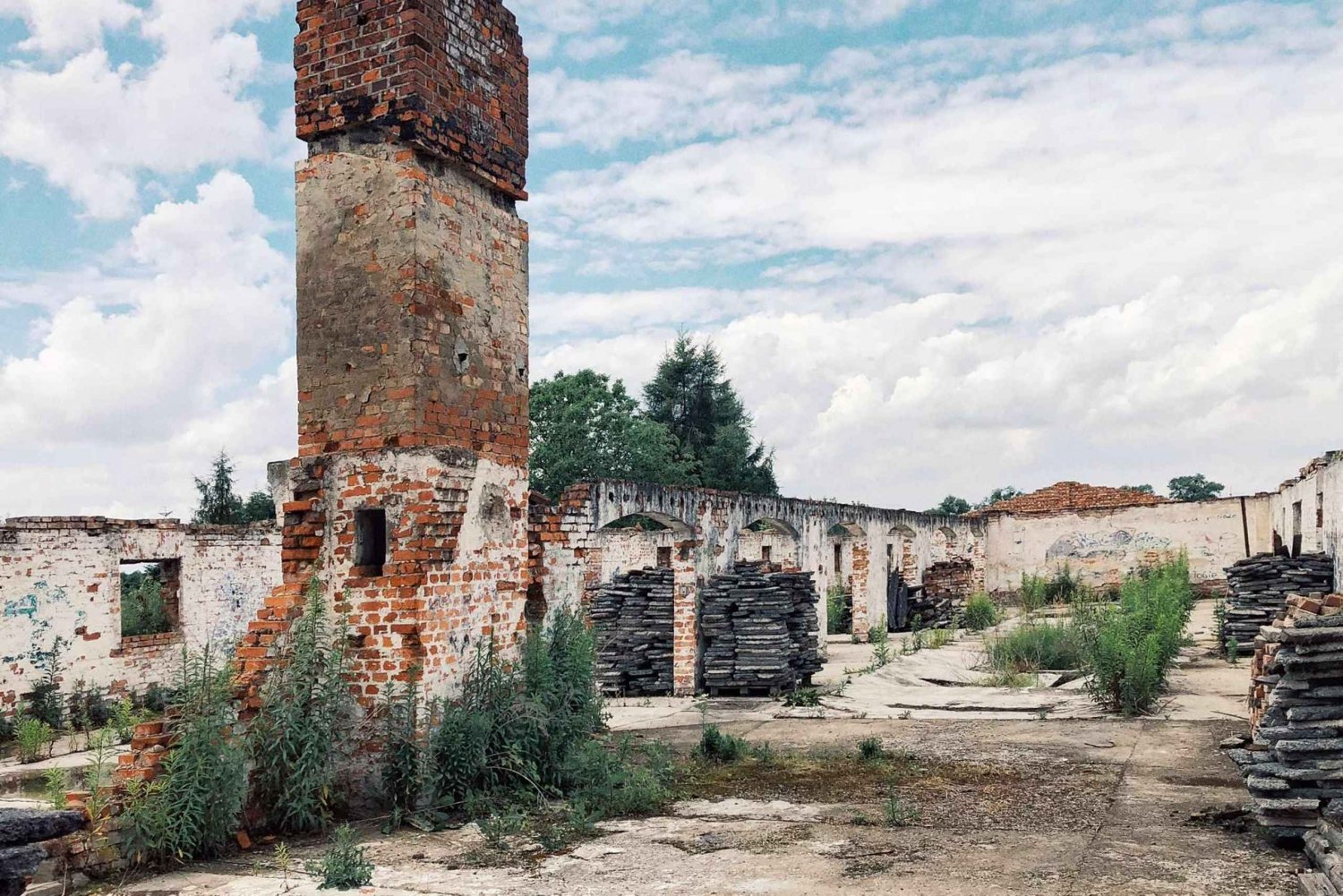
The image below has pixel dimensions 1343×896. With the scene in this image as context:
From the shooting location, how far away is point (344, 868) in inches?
231

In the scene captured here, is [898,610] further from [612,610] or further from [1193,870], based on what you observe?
[1193,870]

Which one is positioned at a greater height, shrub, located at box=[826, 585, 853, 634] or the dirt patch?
shrub, located at box=[826, 585, 853, 634]

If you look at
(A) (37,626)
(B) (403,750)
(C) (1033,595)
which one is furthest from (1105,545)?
(B) (403,750)

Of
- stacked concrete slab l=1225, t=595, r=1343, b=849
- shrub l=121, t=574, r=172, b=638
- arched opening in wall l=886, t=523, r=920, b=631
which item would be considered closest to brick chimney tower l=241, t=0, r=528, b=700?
stacked concrete slab l=1225, t=595, r=1343, b=849

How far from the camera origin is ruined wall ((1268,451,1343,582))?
51.3ft

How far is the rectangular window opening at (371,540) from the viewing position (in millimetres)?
7934

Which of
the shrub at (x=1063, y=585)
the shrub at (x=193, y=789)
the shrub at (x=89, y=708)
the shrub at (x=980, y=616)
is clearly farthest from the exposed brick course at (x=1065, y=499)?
the shrub at (x=193, y=789)

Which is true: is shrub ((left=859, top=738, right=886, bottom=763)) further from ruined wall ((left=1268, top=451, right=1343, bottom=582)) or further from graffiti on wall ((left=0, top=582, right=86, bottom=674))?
graffiti on wall ((left=0, top=582, right=86, bottom=674))

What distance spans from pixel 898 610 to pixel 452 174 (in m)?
19.9

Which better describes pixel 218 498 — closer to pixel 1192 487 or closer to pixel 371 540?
pixel 371 540

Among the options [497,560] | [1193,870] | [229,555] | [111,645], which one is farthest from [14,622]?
[1193,870]

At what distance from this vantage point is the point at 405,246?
7852mm

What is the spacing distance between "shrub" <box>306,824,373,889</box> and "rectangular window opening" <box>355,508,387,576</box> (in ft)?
7.53

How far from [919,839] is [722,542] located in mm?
9578
